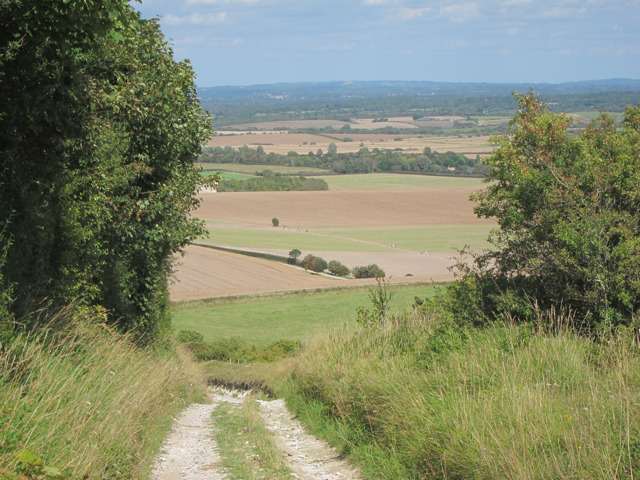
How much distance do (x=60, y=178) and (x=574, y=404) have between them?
23.6 feet

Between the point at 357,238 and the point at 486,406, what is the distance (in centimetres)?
7084

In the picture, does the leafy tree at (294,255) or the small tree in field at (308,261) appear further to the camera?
the leafy tree at (294,255)

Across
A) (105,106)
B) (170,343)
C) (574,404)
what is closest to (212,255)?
(170,343)

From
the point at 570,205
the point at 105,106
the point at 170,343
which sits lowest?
the point at 170,343

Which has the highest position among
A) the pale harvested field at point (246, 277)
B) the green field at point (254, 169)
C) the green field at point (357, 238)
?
the green field at point (254, 169)

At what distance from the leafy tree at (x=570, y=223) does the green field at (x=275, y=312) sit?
20.7m

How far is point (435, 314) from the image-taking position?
11914mm

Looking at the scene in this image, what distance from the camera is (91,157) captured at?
10000 millimetres

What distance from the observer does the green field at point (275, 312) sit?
3788 cm

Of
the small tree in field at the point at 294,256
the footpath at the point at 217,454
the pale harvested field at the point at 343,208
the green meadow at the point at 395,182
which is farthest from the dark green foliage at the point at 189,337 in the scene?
the green meadow at the point at 395,182

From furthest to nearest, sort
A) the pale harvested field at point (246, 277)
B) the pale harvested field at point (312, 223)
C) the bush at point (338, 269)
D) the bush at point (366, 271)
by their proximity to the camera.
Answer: the bush at point (338, 269), the bush at point (366, 271), the pale harvested field at point (312, 223), the pale harvested field at point (246, 277)

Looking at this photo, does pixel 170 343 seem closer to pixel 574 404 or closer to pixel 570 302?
pixel 570 302

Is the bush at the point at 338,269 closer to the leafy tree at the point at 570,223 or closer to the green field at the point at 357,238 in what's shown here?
the green field at the point at 357,238

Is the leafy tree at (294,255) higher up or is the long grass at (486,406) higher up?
the long grass at (486,406)
